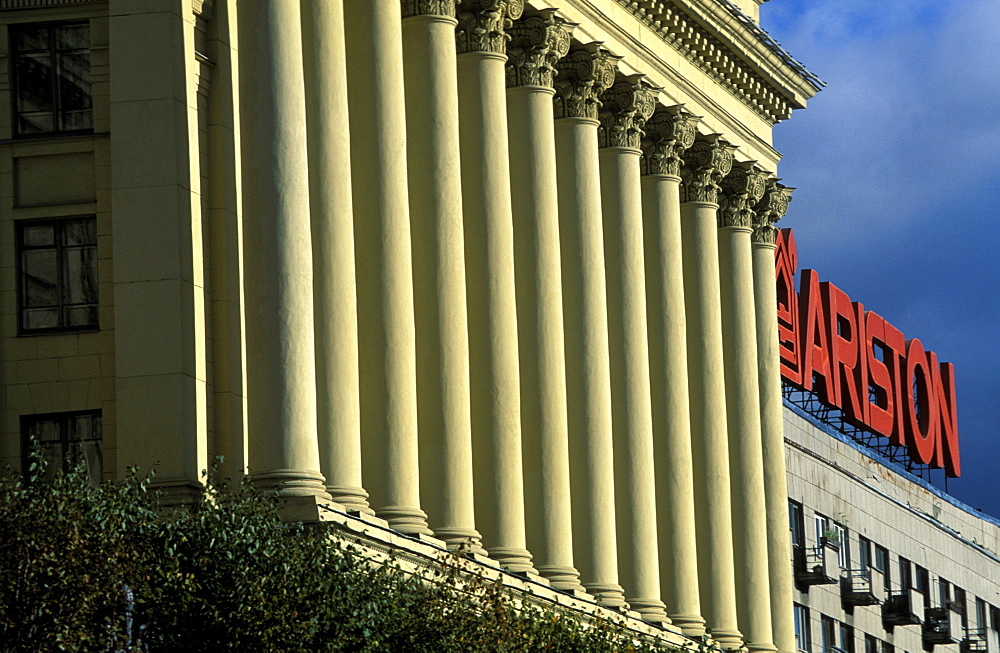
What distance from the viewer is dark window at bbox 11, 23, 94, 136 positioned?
54750 mm

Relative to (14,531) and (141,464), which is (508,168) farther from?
(14,531)

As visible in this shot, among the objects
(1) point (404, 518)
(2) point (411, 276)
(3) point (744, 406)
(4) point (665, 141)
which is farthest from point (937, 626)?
(1) point (404, 518)

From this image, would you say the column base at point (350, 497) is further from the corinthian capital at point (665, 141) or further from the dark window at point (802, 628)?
the dark window at point (802, 628)

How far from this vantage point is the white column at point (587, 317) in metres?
66.1

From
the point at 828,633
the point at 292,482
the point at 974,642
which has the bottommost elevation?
the point at 974,642

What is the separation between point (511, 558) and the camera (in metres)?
60.6

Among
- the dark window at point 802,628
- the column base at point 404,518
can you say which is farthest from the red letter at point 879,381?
the column base at point 404,518

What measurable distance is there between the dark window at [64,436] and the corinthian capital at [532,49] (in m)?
18.2

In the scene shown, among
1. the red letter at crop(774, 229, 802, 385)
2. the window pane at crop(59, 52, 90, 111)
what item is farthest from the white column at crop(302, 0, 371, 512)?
the red letter at crop(774, 229, 802, 385)

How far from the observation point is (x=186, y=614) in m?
43.0

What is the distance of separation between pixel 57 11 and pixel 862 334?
66.0 metres

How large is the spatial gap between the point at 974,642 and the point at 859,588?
701 inches

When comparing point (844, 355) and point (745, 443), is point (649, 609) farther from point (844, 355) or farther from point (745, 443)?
point (844, 355)

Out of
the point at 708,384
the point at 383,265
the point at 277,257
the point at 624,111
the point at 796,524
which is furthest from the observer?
the point at 796,524
